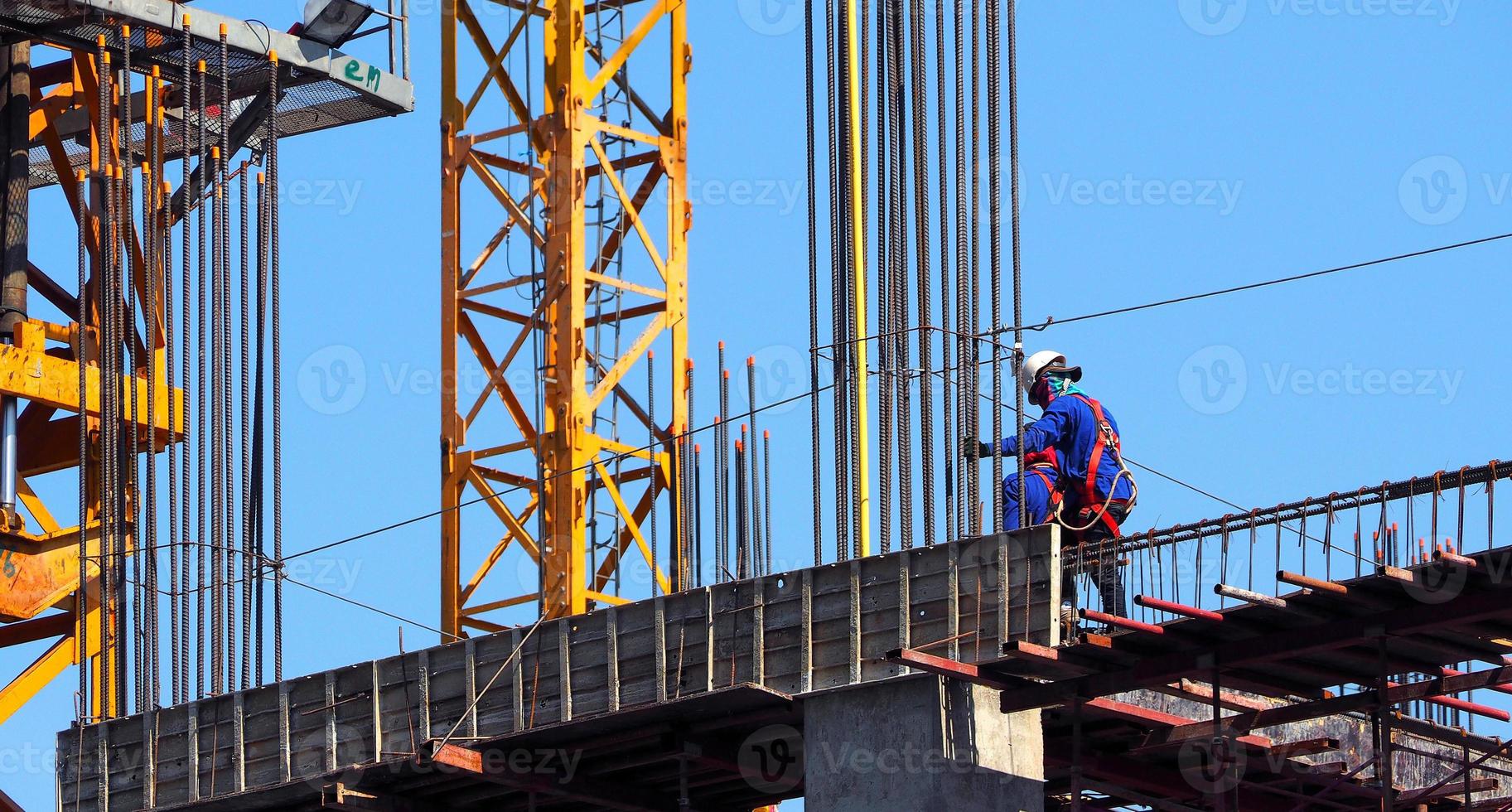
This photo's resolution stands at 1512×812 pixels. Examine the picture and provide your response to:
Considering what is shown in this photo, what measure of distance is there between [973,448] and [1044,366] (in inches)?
40.4

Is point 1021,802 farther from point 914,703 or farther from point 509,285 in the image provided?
point 509,285

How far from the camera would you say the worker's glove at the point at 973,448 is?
960 inches

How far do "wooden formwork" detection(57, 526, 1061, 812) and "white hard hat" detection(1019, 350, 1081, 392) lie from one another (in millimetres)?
1702

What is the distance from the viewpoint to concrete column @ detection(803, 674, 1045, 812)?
74.4ft

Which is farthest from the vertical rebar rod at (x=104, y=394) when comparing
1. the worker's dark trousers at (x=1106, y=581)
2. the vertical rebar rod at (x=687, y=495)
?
the worker's dark trousers at (x=1106, y=581)

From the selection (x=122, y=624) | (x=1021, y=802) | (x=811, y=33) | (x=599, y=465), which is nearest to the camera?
(x=1021, y=802)

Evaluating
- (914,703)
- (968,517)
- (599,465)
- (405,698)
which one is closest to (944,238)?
(968,517)

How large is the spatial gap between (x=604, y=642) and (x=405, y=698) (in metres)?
2.50

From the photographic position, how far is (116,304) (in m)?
32.5

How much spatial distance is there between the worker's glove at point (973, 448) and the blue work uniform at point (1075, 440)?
823 mm

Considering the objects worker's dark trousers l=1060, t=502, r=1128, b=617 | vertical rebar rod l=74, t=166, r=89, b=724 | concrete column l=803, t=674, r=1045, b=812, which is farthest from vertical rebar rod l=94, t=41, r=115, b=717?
worker's dark trousers l=1060, t=502, r=1128, b=617

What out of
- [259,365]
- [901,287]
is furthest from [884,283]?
[259,365]

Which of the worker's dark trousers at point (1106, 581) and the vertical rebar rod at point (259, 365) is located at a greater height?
the vertical rebar rod at point (259, 365)

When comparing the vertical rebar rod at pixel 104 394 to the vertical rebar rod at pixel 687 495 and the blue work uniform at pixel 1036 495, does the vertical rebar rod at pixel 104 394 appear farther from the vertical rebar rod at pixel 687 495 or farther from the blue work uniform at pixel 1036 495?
the blue work uniform at pixel 1036 495
